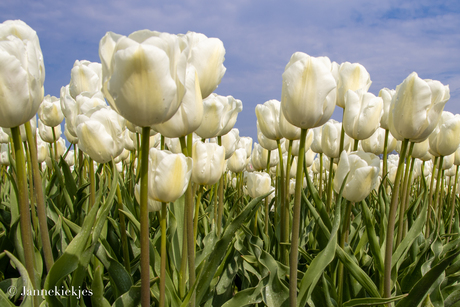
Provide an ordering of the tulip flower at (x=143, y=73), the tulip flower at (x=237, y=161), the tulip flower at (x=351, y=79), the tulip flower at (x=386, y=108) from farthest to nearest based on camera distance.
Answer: the tulip flower at (x=237, y=161)
the tulip flower at (x=386, y=108)
the tulip flower at (x=351, y=79)
the tulip flower at (x=143, y=73)

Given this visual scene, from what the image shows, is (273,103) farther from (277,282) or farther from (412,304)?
(412,304)

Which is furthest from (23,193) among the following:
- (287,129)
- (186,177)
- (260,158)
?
(260,158)

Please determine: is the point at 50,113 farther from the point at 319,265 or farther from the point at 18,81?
the point at 319,265

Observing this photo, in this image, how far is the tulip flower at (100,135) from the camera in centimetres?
151

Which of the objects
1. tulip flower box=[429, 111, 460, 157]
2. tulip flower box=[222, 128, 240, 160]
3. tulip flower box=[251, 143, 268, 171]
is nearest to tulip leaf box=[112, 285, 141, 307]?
tulip flower box=[222, 128, 240, 160]

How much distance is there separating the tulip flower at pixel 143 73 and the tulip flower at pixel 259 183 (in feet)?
6.17

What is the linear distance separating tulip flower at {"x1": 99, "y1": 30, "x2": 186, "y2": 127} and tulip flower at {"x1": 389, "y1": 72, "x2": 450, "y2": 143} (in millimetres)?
999

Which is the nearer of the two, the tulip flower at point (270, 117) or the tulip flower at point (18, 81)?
the tulip flower at point (18, 81)

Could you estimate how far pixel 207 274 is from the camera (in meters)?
1.25

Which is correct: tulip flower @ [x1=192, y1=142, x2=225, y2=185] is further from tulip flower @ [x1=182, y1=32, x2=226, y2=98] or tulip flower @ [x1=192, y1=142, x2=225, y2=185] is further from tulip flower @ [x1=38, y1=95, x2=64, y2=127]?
tulip flower @ [x1=38, y1=95, x2=64, y2=127]

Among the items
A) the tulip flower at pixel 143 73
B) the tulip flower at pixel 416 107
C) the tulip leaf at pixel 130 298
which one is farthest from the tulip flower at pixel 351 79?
the tulip leaf at pixel 130 298

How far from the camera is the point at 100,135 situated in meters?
1.52

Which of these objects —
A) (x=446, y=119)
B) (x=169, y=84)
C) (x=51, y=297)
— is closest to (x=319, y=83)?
(x=169, y=84)

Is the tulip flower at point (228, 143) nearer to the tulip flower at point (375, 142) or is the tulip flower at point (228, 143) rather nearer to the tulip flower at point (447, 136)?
the tulip flower at point (375, 142)
